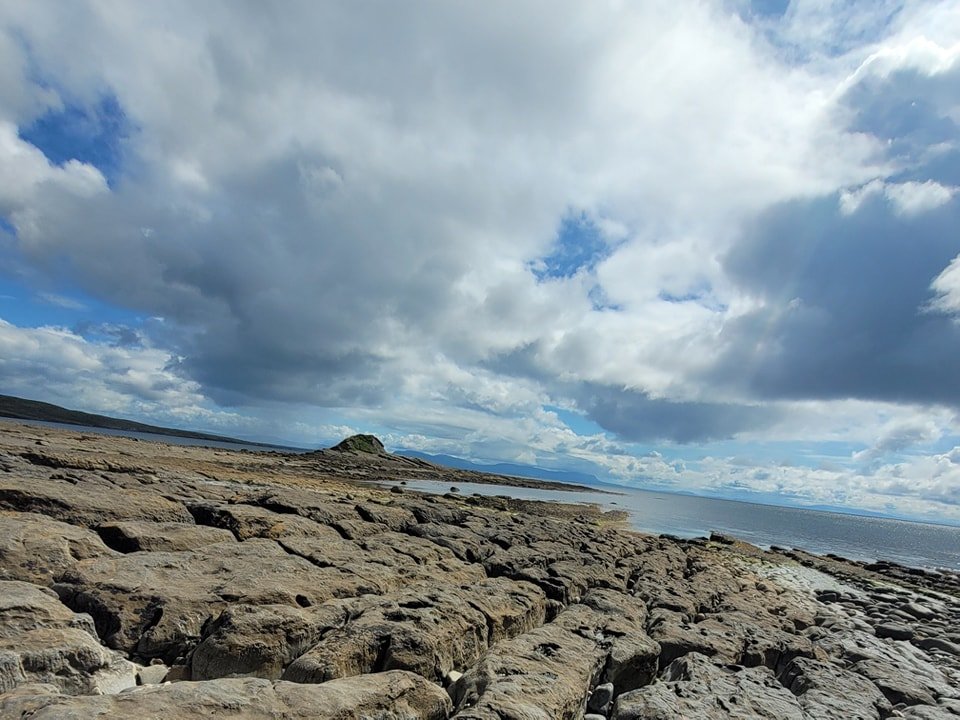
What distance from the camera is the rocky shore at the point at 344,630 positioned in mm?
Result: 7164

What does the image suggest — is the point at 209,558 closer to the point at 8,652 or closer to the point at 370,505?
the point at 8,652

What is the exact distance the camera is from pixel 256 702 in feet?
20.6

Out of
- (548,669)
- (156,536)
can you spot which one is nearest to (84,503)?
(156,536)

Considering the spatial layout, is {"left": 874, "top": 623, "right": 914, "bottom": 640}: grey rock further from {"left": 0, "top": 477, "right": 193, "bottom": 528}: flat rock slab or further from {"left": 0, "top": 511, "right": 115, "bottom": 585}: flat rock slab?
{"left": 0, "top": 511, "right": 115, "bottom": 585}: flat rock slab

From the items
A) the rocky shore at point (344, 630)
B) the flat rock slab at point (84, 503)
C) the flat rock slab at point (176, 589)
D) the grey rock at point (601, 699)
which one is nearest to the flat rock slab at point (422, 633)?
the rocky shore at point (344, 630)

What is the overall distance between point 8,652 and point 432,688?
5.52 m

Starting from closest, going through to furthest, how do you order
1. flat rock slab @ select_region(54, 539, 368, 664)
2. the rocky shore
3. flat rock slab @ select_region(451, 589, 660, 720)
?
the rocky shore < flat rock slab @ select_region(451, 589, 660, 720) < flat rock slab @ select_region(54, 539, 368, 664)

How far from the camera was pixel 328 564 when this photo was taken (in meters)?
12.8

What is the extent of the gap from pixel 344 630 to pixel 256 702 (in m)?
2.95

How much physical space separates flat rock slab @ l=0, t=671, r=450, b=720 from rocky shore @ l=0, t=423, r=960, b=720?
0.03 m

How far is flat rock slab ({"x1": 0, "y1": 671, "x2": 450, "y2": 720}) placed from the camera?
5.57m

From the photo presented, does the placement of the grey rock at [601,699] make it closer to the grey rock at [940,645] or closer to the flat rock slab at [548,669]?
the flat rock slab at [548,669]

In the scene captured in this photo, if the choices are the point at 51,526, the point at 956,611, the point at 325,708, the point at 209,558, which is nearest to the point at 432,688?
the point at 325,708

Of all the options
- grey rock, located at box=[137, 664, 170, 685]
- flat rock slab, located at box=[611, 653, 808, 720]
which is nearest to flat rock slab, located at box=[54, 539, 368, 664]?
grey rock, located at box=[137, 664, 170, 685]
